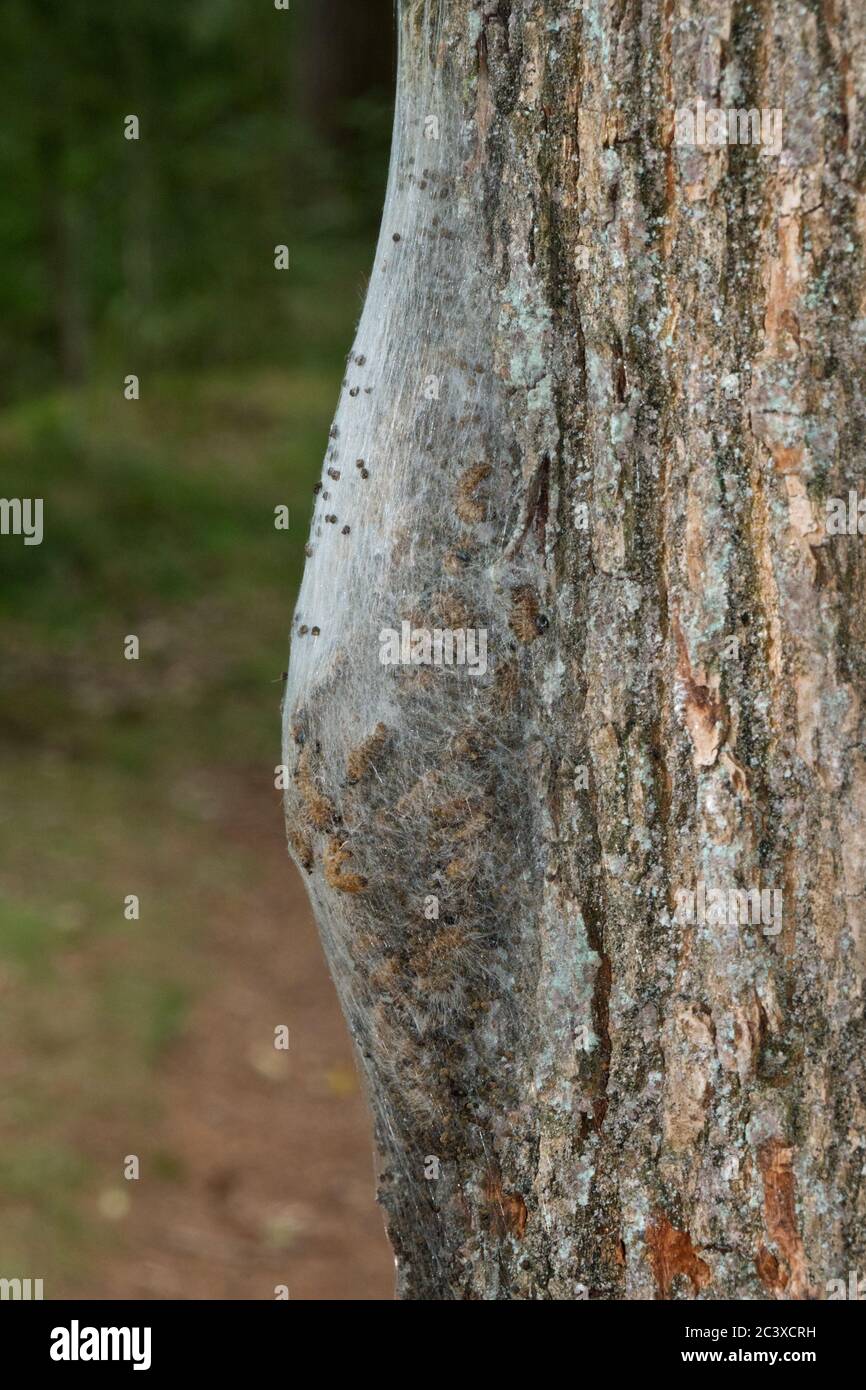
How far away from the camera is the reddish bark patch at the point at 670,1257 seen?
169 centimetres

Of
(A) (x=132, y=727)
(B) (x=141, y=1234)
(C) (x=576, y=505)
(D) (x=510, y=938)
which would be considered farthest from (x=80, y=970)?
(C) (x=576, y=505)

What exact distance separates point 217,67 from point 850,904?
31.3ft

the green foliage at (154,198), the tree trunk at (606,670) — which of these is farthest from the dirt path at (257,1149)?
the green foliage at (154,198)

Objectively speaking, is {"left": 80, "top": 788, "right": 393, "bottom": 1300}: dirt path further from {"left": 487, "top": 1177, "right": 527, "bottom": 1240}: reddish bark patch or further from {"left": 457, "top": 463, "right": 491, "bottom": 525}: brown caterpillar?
{"left": 457, "top": 463, "right": 491, "bottom": 525}: brown caterpillar

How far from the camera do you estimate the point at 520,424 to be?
5.85 ft

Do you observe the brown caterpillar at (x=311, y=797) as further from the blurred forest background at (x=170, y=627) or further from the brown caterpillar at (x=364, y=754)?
the blurred forest background at (x=170, y=627)

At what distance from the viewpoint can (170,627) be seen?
8.97 meters

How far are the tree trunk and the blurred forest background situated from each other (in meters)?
2.74
